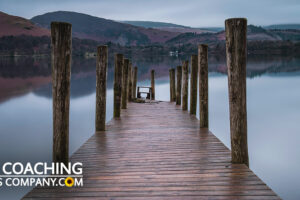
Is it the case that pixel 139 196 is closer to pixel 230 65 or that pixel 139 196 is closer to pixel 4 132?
pixel 230 65

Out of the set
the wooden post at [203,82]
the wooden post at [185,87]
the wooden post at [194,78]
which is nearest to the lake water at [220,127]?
the wooden post at [185,87]

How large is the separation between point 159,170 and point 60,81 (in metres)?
1.92

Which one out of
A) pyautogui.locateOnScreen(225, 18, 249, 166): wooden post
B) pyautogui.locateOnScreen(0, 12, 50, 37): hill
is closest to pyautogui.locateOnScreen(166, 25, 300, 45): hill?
pyautogui.locateOnScreen(0, 12, 50, 37): hill

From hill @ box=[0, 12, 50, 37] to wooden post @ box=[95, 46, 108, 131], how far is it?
10482 centimetres

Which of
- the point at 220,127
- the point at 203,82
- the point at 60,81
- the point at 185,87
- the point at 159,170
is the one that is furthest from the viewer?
the point at 220,127

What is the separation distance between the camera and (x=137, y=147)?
6281 mm

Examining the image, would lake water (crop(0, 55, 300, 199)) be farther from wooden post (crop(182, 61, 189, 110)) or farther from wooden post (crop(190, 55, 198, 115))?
wooden post (crop(190, 55, 198, 115))

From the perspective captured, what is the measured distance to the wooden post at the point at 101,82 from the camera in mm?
7445

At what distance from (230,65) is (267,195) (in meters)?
2.00

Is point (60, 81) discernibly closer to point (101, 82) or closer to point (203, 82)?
point (101, 82)

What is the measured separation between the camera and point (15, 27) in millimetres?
110562

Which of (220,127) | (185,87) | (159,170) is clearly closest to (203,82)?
(159,170)

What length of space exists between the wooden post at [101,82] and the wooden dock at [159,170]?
347mm

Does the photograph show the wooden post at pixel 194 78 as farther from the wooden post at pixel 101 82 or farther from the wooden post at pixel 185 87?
the wooden post at pixel 101 82
